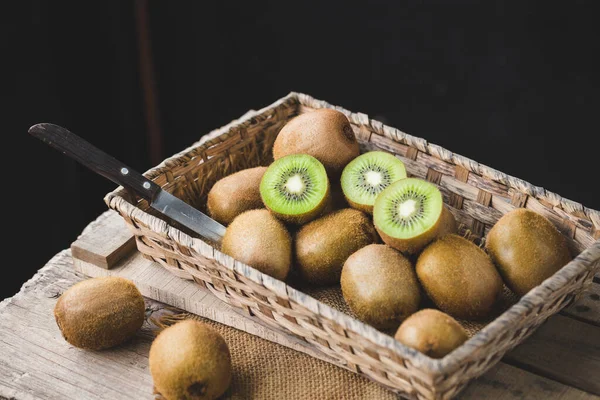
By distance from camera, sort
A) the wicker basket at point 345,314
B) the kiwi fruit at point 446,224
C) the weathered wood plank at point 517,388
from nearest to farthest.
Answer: the wicker basket at point 345,314
the weathered wood plank at point 517,388
the kiwi fruit at point 446,224

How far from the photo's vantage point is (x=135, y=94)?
7.88 feet

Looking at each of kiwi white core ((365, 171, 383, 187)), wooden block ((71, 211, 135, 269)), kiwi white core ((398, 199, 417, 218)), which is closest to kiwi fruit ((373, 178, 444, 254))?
kiwi white core ((398, 199, 417, 218))

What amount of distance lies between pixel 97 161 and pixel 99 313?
1.01ft

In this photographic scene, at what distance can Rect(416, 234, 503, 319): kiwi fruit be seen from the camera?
1.10 meters

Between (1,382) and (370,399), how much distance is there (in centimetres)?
59

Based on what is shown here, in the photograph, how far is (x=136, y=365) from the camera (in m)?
1.16

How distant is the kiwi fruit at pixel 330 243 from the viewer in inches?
47.7

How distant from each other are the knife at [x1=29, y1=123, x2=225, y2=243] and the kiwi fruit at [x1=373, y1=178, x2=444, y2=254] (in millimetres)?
310

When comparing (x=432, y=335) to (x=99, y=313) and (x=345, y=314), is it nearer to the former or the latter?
(x=345, y=314)

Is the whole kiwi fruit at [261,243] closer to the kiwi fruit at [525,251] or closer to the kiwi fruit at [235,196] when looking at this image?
the kiwi fruit at [235,196]

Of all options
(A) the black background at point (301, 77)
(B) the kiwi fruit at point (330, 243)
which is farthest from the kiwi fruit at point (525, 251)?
(A) the black background at point (301, 77)

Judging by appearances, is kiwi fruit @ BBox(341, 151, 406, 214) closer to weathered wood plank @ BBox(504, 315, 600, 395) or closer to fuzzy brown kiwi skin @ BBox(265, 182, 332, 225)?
fuzzy brown kiwi skin @ BBox(265, 182, 332, 225)

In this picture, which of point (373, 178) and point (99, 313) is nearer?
point (99, 313)

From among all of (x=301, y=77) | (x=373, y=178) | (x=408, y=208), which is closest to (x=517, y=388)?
(x=408, y=208)
